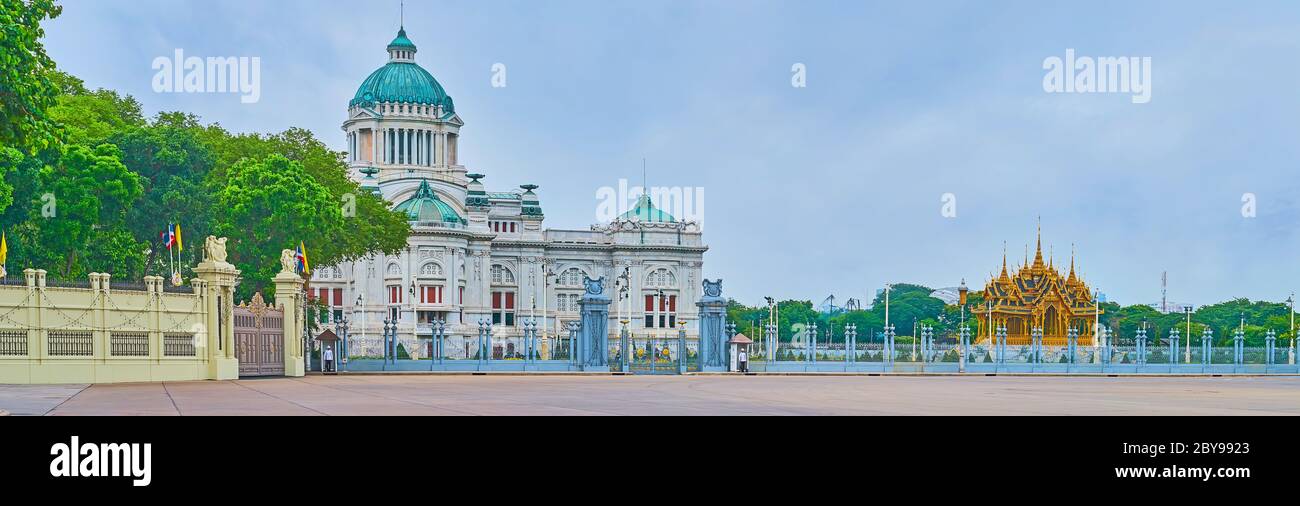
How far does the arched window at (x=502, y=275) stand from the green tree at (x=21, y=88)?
109 m

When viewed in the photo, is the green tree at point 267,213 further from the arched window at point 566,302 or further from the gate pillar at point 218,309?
the arched window at point 566,302

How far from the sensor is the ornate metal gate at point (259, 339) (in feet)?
148

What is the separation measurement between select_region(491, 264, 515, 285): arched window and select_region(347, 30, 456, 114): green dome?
47.8ft

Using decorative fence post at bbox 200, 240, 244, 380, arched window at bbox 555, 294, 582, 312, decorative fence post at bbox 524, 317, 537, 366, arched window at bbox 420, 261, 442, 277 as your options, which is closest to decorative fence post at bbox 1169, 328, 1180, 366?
decorative fence post at bbox 524, 317, 537, 366

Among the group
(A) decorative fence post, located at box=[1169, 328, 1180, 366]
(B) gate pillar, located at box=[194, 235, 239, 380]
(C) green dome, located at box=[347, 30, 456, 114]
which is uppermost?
(C) green dome, located at box=[347, 30, 456, 114]

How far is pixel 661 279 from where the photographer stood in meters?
142

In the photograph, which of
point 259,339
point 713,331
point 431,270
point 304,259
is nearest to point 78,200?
point 259,339

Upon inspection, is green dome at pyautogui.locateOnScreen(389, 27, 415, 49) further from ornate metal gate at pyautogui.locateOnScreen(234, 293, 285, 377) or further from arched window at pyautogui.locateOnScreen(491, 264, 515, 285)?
ornate metal gate at pyautogui.locateOnScreen(234, 293, 285, 377)

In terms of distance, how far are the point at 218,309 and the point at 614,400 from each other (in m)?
18.0

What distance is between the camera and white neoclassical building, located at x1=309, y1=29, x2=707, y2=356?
12400 cm

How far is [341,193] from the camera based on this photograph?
64500mm

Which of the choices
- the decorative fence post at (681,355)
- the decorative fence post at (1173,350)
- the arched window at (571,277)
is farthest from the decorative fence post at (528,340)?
the arched window at (571,277)
